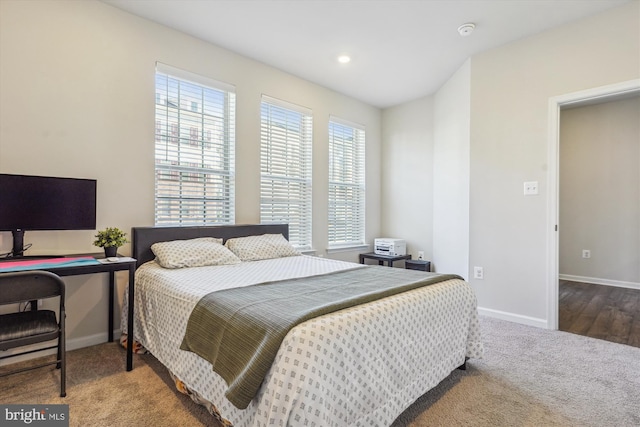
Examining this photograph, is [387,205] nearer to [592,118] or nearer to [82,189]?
[592,118]

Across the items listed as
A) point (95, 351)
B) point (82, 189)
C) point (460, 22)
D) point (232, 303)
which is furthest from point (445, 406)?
point (460, 22)

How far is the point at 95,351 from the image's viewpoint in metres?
2.50

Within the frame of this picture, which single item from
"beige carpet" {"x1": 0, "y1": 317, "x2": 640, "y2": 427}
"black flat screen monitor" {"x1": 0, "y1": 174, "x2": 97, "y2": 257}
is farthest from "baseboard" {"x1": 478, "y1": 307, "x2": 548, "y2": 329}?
"black flat screen monitor" {"x1": 0, "y1": 174, "x2": 97, "y2": 257}

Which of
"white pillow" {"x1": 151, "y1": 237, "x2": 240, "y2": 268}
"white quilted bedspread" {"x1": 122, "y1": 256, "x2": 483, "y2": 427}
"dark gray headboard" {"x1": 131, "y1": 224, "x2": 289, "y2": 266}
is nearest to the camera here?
"white quilted bedspread" {"x1": 122, "y1": 256, "x2": 483, "y2": 427}

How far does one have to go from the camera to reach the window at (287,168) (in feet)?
12.3

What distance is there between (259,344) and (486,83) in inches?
136

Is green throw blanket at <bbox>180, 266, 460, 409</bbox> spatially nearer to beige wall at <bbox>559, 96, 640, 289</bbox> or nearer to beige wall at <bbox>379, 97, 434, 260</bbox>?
beige wall at <bbox>379, 97, 434, 260</bbox>

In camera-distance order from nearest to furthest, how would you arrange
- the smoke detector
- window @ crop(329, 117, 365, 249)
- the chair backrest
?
the chair backrest → the smoke detector → window @ crop(329, 117, 365, 249)

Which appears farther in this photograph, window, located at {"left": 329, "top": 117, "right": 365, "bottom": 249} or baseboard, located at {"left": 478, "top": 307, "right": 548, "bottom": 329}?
window, located at {"left": 329, "top": 117, "right": 365, "bottom": 249}

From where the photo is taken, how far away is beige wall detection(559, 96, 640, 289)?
14.9ft

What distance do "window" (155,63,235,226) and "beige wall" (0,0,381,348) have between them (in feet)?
0.34

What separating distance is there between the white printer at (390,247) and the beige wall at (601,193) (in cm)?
269

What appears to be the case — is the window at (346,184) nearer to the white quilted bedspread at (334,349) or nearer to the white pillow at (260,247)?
the white pillow at (260,247)

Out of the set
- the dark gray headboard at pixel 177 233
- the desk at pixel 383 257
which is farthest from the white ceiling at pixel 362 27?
the desk at pixel 383 257
